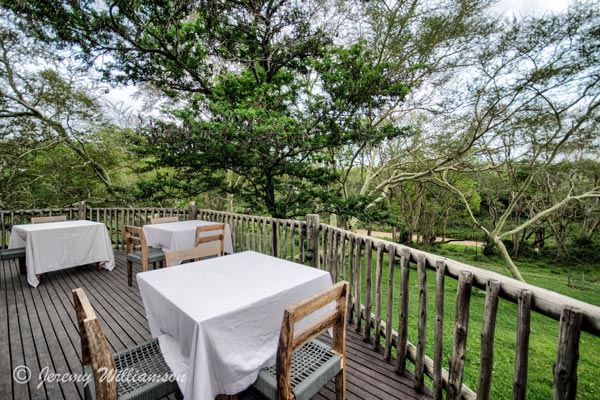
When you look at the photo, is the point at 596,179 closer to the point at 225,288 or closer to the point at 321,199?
the point at 321,199

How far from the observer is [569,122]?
27.6 feet

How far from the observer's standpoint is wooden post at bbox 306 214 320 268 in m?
3.53

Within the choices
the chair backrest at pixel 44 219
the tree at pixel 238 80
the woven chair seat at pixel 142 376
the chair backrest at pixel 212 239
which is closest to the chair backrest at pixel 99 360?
the woven chair seat at pixel 142 376

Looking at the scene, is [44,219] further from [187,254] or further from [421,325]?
[421,325]

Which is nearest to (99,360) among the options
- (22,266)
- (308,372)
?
(308,372)

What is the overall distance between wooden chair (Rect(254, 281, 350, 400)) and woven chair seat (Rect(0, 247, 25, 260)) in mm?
5020

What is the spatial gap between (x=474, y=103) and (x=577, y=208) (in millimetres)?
14121

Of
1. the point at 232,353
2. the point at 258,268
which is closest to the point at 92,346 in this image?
the point at 232,353

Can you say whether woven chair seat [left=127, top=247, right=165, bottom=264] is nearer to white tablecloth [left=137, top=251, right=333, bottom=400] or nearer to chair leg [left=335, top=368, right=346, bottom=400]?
white tablecloth [left=137, top=251, right=333, bottom=400]

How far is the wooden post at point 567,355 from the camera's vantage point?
3.69 ft

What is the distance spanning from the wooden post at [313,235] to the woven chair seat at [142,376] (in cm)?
214

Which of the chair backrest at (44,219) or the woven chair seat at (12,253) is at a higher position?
the chair backrest at (44,219)

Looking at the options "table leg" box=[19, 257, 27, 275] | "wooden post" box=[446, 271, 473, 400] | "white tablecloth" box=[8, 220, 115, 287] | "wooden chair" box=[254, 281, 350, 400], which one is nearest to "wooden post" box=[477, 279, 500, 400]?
"wooden post" box=[446, 271, 473, 400]

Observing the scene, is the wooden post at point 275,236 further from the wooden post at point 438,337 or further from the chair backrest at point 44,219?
the chair backrest at point 44,219
